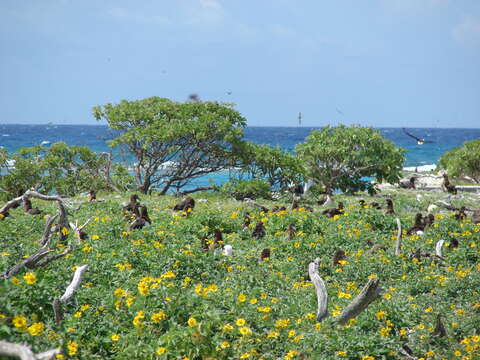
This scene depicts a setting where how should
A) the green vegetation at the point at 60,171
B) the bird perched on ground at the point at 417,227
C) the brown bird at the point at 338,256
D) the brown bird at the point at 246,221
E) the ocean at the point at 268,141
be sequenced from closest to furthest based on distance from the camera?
the brown bird at the point at 338,256
the bird perched on ground at the point at 417,227
the brown bird at the point at 246,221
the green vegetation at the point at 60,171
the ocean at the point at 268,141

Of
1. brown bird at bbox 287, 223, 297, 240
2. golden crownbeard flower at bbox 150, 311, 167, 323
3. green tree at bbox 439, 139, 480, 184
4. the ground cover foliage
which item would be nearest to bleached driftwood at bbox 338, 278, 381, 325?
the ground cover foliage

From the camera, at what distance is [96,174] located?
21141 millimetres

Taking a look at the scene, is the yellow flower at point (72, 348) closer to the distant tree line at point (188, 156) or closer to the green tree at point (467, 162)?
the distant tree line at point (188, 156)

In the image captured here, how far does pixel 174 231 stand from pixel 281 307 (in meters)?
4.44

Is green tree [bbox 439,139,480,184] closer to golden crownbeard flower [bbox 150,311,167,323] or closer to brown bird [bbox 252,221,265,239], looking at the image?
brown bird [bbox 252,221,265,239]

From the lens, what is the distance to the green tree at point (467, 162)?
25.7 metres

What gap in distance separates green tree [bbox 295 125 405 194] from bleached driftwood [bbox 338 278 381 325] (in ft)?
46.8

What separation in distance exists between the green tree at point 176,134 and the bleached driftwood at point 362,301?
12898mm

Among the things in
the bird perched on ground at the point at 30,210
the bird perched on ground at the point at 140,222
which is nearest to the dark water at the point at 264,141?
the bird perched on ground at the point at 30,210

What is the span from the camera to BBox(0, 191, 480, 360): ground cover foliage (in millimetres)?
5141

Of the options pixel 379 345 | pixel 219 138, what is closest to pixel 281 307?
pixel 379 345

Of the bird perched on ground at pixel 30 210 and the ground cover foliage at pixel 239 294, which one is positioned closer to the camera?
the ground cover foliage at pixel 239 294

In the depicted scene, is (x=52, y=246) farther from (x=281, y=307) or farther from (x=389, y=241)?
(x=389, y=241)

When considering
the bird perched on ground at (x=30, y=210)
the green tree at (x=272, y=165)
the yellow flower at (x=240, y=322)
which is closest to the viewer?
the yellow flower at (x=240, y=322)
